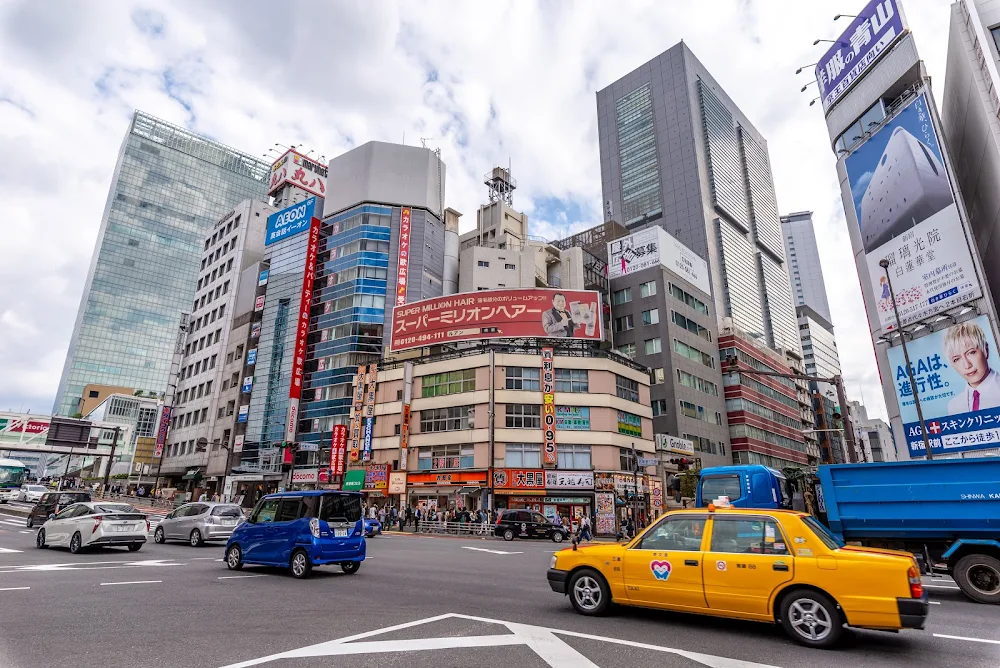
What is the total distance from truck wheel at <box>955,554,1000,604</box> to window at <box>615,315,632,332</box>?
172 feet

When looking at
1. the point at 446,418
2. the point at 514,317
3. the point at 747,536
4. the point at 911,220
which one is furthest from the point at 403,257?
the point at 747,536

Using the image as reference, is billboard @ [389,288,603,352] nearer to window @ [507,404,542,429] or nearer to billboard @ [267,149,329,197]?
window @ [507,404,542,429]

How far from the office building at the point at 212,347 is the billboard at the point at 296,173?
16.5ft

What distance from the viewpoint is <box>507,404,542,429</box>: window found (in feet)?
136

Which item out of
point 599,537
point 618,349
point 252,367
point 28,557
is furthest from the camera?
point 252,367

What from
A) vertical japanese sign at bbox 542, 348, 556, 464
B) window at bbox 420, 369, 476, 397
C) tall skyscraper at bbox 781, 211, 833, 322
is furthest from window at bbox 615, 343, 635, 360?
tall skyscraper at bbox 781, 211, 833, 322

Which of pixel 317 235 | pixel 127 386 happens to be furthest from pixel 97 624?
pixel 127 386

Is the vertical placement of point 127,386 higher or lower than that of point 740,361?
higher

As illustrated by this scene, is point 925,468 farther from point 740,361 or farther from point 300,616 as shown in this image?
point 740,361

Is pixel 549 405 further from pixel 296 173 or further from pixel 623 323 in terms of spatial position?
pixel 296 173

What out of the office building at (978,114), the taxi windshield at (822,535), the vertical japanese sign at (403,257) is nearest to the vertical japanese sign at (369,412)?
the vertical japanese sign at (403,257)

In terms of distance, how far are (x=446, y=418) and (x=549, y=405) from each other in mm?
8819

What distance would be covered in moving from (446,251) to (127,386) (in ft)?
360

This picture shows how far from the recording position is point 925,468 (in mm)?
11727
